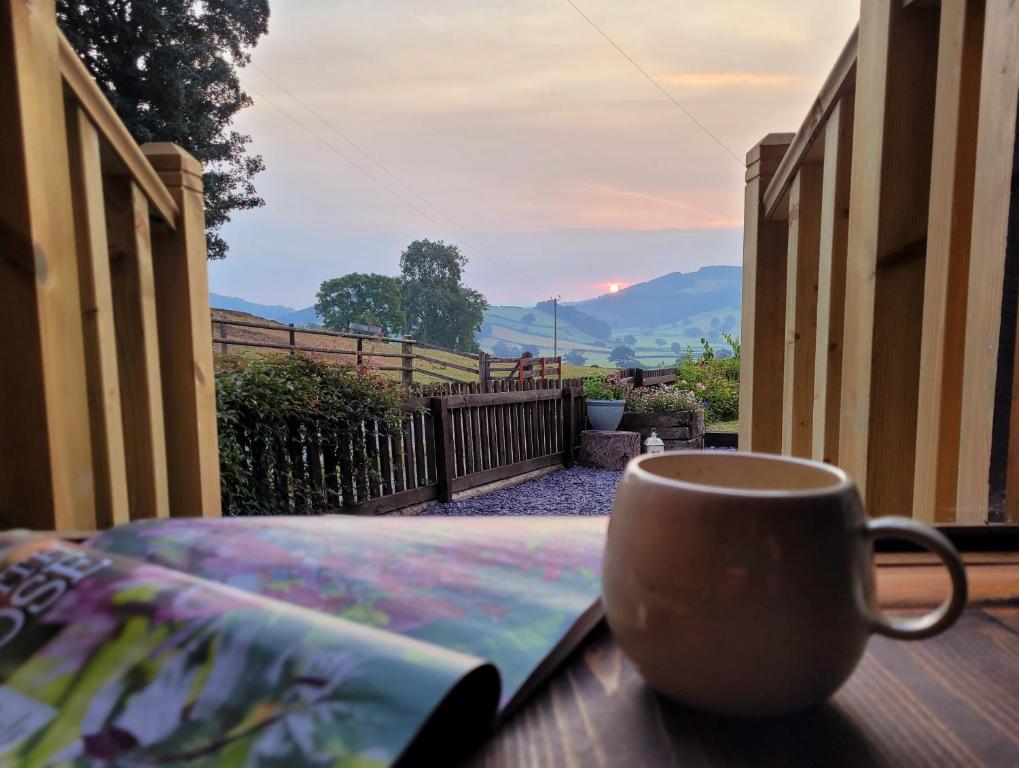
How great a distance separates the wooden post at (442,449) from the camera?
461cm

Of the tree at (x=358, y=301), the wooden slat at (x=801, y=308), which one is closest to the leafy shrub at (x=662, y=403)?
the wooden slat at (x=801, y=308)

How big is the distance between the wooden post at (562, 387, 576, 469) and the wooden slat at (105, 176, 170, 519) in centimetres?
519

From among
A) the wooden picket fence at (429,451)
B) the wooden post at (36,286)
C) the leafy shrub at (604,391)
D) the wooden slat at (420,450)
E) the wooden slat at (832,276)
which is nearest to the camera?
the wooden post at (36,286)

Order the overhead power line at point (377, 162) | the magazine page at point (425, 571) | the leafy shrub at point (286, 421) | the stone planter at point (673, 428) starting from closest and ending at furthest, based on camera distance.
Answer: the magazine page at point (425, 571) → the leafy shrub at point (286, 421) → the stone planter at point (673, 428) → the overhead power line at point (377, 162)

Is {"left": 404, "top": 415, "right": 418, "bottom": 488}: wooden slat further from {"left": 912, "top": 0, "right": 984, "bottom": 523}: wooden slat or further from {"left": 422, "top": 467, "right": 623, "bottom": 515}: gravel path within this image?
{"left": 912, "top": 0, "right": 984, "bottom": 523}: wooden slat

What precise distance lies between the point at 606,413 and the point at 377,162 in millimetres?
25957

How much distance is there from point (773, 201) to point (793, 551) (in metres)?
1.25

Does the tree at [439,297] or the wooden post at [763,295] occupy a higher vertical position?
the tree at [439,297]

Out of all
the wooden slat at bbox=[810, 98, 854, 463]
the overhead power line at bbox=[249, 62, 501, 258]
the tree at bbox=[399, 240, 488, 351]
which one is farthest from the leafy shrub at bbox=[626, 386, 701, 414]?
the tree at bbox=[399, 240, 488, 351]

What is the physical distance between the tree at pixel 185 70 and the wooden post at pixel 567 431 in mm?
5236

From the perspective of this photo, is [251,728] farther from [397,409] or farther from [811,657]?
[397,409]

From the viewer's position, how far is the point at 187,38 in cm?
945

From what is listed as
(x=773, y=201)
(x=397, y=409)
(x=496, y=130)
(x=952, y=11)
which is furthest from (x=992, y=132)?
(x=496, y=130)

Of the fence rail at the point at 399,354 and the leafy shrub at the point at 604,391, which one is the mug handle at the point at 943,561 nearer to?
the fence rail at the point at 399,354
